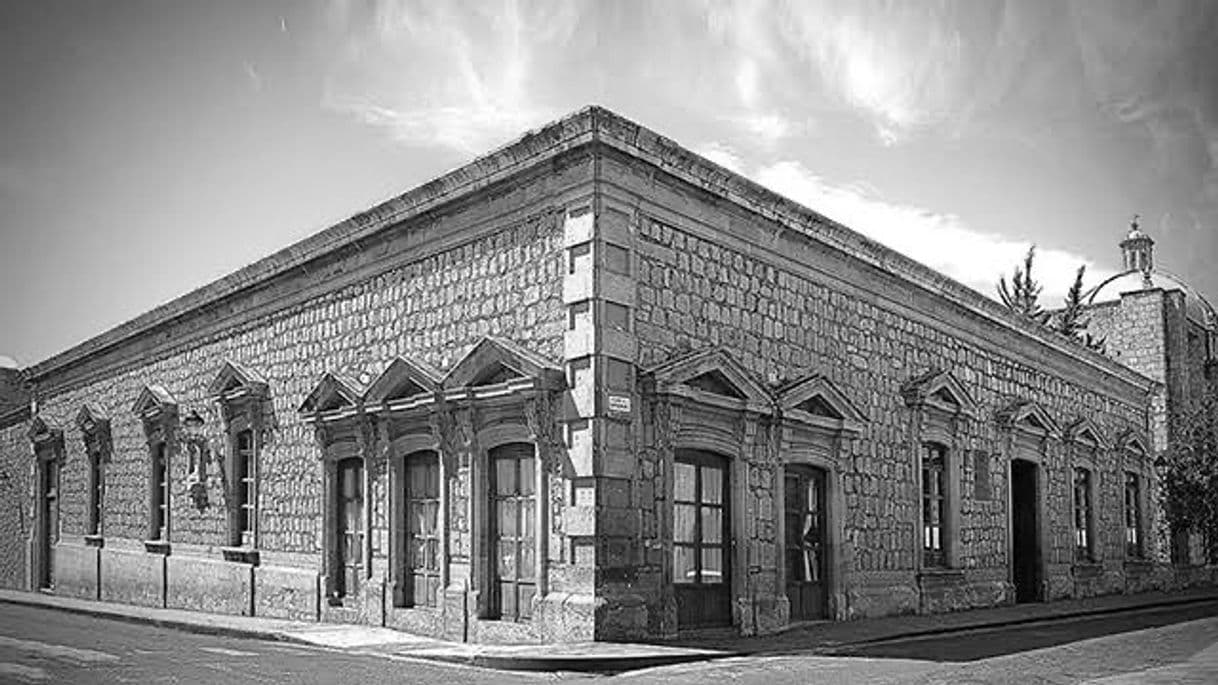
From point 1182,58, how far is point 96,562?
1985 centimetres

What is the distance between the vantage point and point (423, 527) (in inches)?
598

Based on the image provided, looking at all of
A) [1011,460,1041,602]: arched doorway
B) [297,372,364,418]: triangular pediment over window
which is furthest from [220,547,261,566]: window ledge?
[1011,460,1041,602]: arched doorway

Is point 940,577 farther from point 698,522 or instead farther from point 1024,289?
point 1024,289

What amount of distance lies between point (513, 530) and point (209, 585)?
7.93 meters

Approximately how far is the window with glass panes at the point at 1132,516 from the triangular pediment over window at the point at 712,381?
1592 centimetres

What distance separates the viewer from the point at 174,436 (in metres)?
21.5

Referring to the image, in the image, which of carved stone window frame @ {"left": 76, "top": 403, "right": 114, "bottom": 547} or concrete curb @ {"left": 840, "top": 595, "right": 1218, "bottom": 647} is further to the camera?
carved stone window frame @ {"left": 76, "top": 403, "right": 114, "bottom": 547}

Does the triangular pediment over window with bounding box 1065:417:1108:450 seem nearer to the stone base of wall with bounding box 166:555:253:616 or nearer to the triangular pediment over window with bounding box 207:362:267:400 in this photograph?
the triangular pediment over window with bounding box 207:362:267:400

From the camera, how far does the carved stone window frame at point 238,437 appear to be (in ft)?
61.4

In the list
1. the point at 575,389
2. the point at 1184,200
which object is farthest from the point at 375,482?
the point at 1184,200

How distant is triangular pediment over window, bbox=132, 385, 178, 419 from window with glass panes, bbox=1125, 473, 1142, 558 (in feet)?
63.2

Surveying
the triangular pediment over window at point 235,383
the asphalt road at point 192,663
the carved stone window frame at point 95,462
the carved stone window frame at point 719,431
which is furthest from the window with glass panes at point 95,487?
the carved stone window frame at point 719,431

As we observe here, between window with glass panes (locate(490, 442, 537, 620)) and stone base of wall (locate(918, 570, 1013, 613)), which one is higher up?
window with glass panes (locate(490, 442, 537, 620))

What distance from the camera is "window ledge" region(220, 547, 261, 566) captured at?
730 inches
